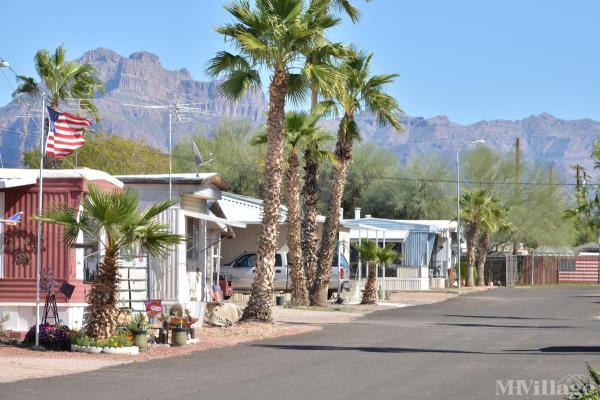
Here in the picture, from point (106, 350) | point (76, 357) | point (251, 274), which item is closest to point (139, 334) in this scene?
point (106, 350)

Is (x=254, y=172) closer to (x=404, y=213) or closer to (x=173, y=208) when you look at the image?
(x=404, y=213)

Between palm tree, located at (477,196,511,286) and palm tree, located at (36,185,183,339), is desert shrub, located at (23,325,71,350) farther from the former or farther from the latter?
palm tree, located at (477,196,511,286)

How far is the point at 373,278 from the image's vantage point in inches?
1558

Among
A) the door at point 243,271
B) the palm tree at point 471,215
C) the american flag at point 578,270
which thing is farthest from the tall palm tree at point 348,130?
the american flag at point 578,270

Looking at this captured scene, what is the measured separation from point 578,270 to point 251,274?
42.1 meters

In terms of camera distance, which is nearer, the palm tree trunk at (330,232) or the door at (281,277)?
the palm tree trunk at (330,232)

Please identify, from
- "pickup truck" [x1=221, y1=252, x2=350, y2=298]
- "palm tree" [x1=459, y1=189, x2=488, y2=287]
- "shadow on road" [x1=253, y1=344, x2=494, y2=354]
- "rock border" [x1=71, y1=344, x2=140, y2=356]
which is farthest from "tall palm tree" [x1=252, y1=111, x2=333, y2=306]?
"palm tree" [x1=459, y1=189, x2=488, y2=287]

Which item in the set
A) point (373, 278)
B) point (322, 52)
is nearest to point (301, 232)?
point (373, 278)

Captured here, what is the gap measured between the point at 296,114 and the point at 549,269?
45439mm

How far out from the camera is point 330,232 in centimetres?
3581

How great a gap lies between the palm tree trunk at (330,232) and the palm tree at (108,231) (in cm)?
1623

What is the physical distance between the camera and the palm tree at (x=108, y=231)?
1931cm

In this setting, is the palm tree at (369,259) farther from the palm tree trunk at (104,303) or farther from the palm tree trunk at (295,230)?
the palm tree trunk at (104,303)

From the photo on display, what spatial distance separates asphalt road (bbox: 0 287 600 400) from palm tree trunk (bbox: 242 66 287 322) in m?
2.00
